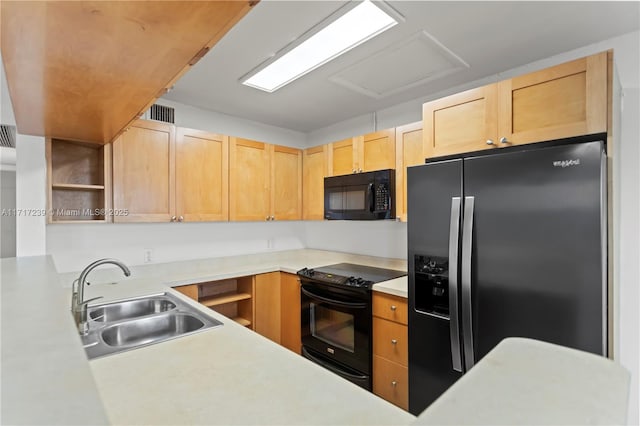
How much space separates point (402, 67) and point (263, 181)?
1.71 metres

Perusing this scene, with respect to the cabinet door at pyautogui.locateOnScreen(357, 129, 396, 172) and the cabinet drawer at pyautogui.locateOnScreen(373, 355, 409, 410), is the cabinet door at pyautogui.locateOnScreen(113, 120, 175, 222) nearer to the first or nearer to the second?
the cabinet door at pyautogui.locateOnScreen(357, 129, 396, 172)

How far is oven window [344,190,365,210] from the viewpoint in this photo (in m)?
2.77

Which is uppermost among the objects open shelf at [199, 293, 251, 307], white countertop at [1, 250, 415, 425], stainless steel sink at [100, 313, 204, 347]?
white countertop at [1, 250, 415, 425]

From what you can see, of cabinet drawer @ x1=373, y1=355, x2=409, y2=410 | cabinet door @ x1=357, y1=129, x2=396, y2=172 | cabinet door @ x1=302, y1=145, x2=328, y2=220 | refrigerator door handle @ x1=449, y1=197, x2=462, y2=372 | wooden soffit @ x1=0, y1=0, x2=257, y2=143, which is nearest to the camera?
wooden soffit @ x1=0, y1=0, x2=257, y2=143

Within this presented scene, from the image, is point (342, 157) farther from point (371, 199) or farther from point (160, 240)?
point (160, 240)

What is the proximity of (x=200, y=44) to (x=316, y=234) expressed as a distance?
3154 millimetres

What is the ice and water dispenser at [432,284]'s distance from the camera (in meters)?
1.81

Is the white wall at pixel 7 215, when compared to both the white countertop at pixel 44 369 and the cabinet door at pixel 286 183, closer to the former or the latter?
the white countertop at pixel 44 369

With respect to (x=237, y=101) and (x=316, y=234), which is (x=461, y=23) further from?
(x=316, y=234)

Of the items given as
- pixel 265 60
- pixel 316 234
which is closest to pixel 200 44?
pixel 265 60

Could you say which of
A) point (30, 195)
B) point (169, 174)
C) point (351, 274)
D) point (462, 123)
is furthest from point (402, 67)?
point (30, 195)

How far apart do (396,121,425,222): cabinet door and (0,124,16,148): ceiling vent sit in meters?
2.60

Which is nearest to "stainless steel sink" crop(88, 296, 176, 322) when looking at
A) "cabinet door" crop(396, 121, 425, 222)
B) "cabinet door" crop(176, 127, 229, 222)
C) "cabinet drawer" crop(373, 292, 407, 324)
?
"cabinet door" crop(176, 127, 229, 222)

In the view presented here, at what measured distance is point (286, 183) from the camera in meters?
3.42
